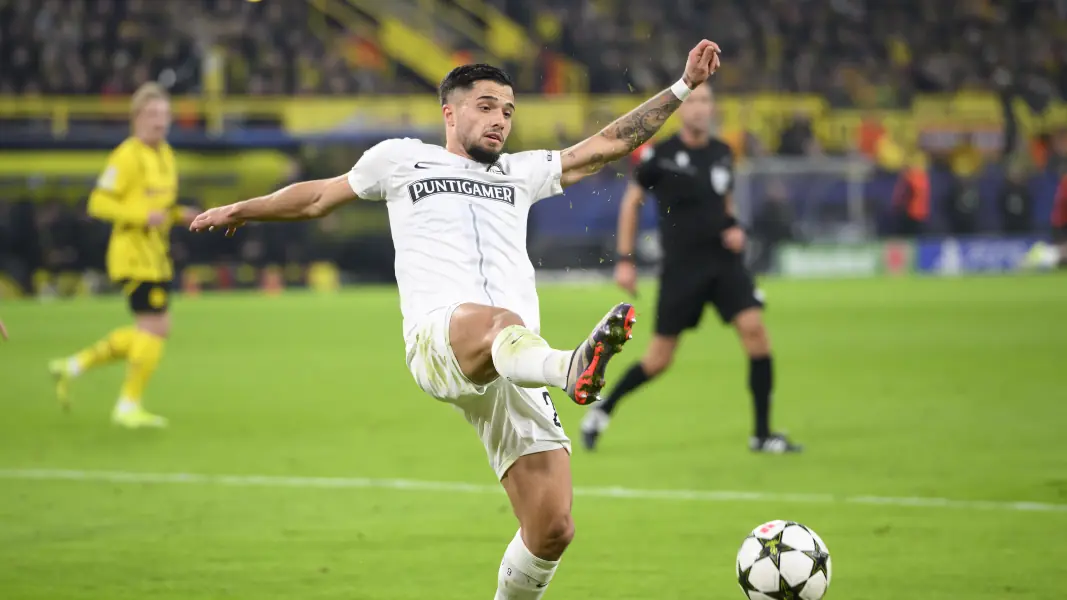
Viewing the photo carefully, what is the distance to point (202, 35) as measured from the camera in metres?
33.8

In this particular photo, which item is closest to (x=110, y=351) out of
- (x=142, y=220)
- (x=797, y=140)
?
(x=142, y=220)

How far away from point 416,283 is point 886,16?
34487 millimetres

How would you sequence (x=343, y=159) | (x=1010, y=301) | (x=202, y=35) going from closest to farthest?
(x=1010, y=301), (x=343, y=159), (x=202, y=35)

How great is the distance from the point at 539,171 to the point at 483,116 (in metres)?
0.35

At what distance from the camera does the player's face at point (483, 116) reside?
5.36 m

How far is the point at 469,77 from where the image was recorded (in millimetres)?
5383

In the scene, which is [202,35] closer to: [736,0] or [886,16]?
[736,0]

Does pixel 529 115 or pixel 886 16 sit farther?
pixel 886 16

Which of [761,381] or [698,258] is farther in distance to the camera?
[698,258]

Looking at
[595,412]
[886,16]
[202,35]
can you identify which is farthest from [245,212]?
[886,16]

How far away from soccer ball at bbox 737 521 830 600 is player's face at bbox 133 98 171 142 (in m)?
7.15

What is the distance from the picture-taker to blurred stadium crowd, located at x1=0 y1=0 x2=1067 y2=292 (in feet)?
98.4

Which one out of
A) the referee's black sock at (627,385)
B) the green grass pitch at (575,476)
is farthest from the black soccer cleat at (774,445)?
the referee's black sock at (627,385)

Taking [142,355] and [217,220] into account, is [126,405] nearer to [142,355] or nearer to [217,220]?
[142,355]
